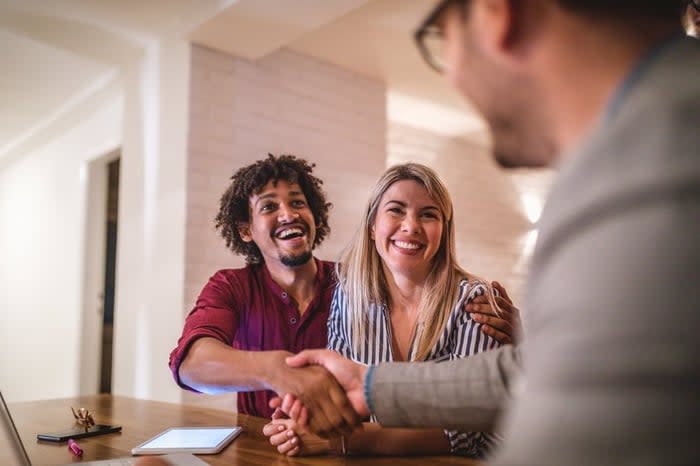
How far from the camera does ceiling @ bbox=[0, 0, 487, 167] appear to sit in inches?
96.0

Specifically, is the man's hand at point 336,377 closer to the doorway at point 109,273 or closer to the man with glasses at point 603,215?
the man with glasses at point 603,215

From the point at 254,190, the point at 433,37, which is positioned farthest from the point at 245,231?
the point at 433,37

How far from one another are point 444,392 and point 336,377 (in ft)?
0.83

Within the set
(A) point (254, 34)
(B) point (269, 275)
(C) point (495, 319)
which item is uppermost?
(A) point (254, 34)

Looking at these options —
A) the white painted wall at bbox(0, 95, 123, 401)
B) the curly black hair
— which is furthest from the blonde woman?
the white painted wall at bbox(0, 95, 123, 401)

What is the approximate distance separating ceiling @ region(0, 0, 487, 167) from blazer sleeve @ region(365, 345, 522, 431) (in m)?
1.59

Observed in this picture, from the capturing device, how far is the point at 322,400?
89 centimetres

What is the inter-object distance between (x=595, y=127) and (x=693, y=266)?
95 millimetres

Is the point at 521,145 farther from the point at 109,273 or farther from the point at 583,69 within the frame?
the point at 109,273

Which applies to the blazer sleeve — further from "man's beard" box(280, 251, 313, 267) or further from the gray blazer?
"man's beard" box(280, 251, 313, 267)

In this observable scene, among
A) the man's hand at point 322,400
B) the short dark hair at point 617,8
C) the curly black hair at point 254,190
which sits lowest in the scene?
the man's hand at point 322,400

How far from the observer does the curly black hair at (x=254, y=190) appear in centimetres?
153

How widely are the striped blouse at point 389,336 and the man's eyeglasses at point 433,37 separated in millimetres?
850

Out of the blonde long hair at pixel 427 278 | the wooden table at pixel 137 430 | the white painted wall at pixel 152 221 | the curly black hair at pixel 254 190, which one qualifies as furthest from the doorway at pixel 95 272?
the blonde long hair at pixel 427 278
